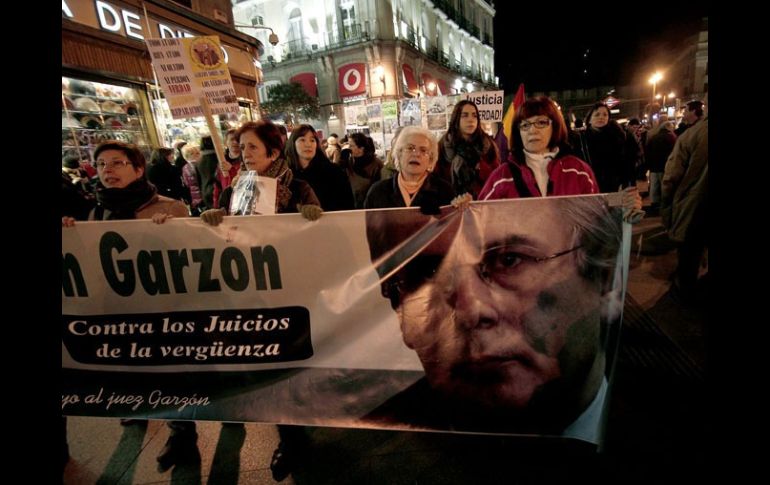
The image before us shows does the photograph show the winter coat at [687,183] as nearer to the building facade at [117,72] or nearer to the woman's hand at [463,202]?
the woman's hand at [463,202]

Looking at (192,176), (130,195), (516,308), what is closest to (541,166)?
(516,308)

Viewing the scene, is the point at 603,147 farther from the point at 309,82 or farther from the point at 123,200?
the point at 309,82

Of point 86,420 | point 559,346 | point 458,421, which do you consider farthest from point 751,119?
point 86,420

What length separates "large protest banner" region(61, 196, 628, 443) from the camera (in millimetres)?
1902

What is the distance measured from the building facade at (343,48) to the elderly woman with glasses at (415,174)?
27390mm

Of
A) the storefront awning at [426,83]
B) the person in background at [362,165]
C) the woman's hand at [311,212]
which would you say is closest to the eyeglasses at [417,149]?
the woman's hand at [311,212]

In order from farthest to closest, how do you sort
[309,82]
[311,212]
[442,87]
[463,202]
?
[442,87] < [309,82] < [311,212] < [463,202]

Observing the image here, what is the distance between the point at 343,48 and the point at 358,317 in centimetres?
3099

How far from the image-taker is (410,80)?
1220 inches

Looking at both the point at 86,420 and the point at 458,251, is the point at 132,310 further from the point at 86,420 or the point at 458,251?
the point at 458,251

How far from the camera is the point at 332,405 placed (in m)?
2.12

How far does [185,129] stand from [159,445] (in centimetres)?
807

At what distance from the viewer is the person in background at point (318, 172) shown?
3771 mm

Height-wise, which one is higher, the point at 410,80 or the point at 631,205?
the point at 410,80
